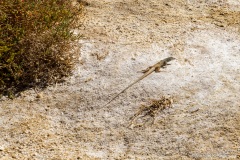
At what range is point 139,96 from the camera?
5.66 meters

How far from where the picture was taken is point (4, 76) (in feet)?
19.4

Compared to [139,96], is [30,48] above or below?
above

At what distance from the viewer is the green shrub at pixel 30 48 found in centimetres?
585

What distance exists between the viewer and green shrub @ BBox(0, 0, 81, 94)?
5848mm

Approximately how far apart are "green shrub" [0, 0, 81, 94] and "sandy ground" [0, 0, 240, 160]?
28cm

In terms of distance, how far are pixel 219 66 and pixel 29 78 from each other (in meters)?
3.17

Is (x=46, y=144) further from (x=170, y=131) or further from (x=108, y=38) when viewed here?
(x=108, y=38)

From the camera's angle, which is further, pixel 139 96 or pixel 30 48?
pixel 30 48

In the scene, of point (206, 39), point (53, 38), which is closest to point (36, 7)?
point (53, 38)

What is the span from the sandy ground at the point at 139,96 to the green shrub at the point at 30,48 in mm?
282

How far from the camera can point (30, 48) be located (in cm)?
596

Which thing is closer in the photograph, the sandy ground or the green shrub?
the sandy ground

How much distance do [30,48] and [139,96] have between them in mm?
1944

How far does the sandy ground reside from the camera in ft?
16.1
